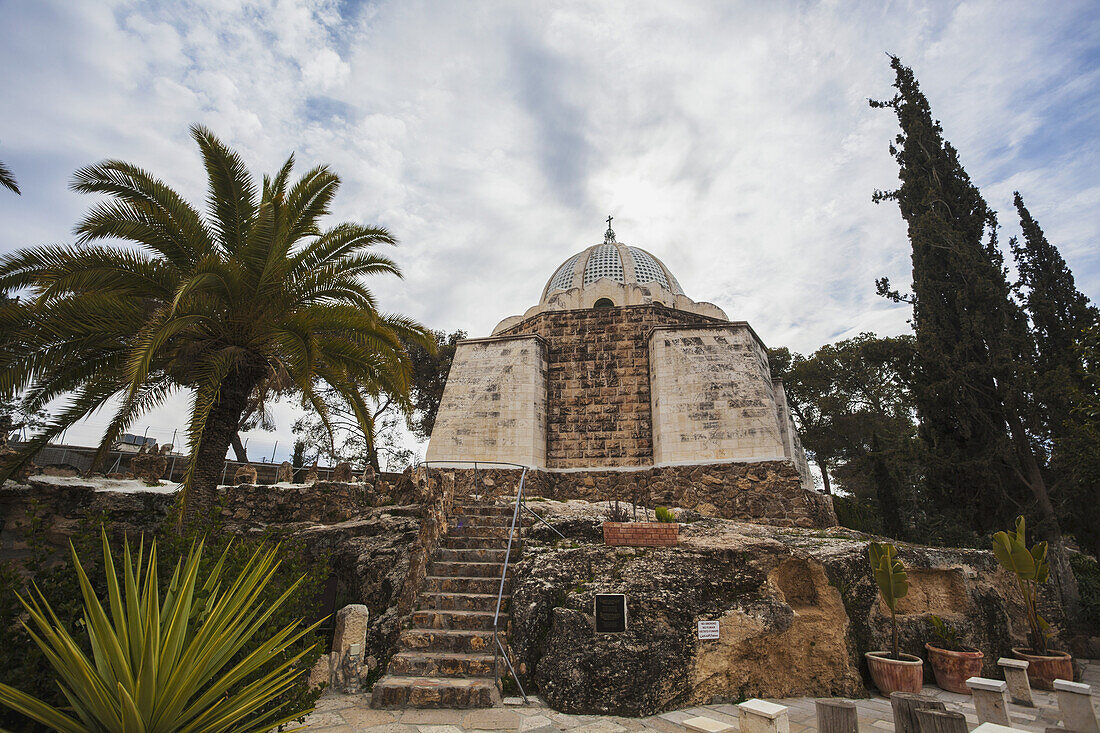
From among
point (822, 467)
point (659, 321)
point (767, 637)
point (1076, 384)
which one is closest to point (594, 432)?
point (659, 321)

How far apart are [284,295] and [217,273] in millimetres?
864

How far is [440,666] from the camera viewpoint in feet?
16.6

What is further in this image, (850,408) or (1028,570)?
(850,408)

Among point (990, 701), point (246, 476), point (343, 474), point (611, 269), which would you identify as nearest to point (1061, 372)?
point (990, 701)

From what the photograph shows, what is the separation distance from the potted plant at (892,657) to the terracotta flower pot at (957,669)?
50cm

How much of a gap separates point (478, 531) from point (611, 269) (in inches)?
484

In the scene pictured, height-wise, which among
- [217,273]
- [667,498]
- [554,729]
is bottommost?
[554,729]

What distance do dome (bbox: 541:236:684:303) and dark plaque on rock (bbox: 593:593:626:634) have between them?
1257cm

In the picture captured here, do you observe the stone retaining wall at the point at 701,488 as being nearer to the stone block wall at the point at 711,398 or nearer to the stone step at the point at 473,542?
the stone block wall at the point at 711,398

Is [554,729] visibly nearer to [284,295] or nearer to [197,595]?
[197,595]

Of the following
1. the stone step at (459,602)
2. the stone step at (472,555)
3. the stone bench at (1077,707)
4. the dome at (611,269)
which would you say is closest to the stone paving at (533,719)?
the stone bench at (1077,707)

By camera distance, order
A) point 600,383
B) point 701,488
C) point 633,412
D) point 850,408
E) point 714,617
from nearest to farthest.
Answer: point 714,617, point 701,488, point 633,412, point 600,383, point 850,408

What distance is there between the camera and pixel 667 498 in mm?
11422

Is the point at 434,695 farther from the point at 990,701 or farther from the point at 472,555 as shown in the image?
the point at 990,701
